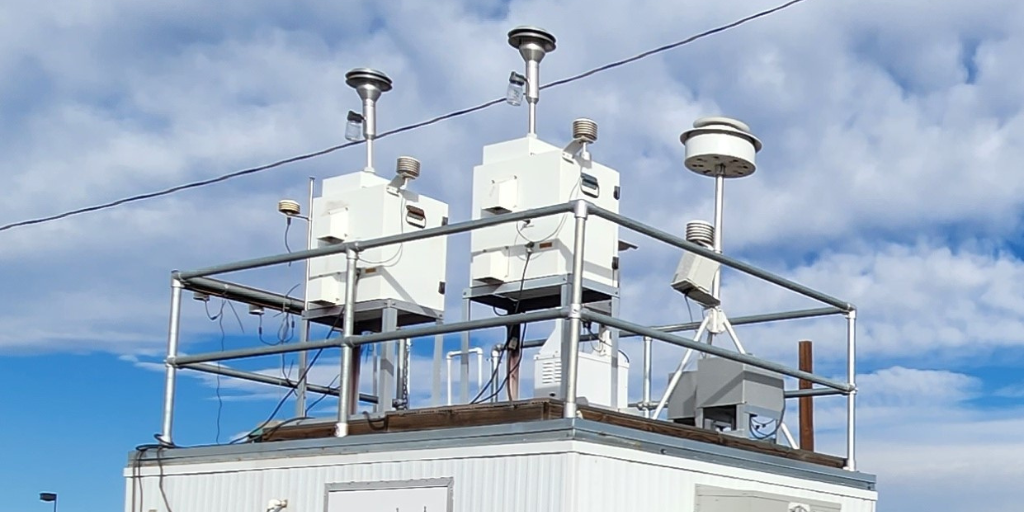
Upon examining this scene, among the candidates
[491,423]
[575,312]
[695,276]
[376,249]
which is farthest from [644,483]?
[376,249]

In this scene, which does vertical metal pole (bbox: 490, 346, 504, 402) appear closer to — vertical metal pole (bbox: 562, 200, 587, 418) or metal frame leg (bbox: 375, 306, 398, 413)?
metal frame leg (bbox: 375, 306, 398, 413)

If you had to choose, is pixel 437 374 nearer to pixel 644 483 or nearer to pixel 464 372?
pixel 464 372

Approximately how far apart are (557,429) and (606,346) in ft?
7.53

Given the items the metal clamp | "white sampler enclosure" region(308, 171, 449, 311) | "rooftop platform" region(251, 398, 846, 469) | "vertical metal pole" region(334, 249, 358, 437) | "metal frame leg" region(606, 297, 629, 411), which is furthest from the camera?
"white sampler enclosure" region(308, 171, 449, 311)

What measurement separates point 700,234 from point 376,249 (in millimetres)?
2296

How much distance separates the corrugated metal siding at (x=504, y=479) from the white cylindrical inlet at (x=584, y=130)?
2299mm

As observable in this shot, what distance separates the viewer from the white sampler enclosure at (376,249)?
9.28 meters

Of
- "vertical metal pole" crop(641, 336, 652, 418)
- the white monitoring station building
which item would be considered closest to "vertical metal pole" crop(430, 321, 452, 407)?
the white monitoring station building

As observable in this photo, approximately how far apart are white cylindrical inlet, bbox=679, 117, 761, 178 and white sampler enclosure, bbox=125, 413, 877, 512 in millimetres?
2232

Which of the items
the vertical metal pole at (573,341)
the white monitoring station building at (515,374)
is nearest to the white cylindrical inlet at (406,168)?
the white monitoring station building at (515,374)

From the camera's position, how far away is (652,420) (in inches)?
301

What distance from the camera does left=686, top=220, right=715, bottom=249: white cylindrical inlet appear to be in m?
9.12

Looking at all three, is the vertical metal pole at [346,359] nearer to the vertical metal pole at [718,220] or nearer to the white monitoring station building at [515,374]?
the white monitoring station building at [515,374]

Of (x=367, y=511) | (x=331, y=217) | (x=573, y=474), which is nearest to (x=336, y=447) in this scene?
(x=367, y=511)
